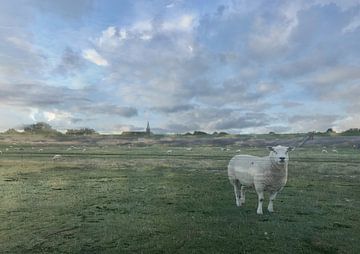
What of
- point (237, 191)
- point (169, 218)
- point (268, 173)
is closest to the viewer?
point (169, 218)

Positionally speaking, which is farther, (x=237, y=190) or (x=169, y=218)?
(x=237, y=190)

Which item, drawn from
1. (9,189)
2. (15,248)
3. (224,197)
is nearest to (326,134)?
(224,197)

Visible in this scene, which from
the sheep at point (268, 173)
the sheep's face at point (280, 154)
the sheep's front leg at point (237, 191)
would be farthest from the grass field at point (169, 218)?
the sheep's face at point (280, 154)

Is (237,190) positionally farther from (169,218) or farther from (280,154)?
(169,218)

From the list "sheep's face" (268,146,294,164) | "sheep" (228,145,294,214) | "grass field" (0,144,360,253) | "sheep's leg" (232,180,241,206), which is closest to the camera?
"grass field" (0,144,360,253)

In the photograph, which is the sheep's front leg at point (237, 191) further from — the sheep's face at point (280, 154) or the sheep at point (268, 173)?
the sheep's face at point (280, 154)

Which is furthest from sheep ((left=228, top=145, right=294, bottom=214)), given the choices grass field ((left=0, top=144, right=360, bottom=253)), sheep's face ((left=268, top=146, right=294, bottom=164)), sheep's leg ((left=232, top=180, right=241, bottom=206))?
grass field ((left=0, top=144, right=360, bottom=253))

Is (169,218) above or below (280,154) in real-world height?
below

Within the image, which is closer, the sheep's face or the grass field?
the grass field

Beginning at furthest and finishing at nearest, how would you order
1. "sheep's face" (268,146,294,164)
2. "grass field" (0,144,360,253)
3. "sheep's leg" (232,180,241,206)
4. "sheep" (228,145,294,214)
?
"sheep's leg" (232,180,241,206)
"sheep" (228,145,294,214)
"sheep's face" (268,146,294,164)
"grass field" (0,144,360,253)

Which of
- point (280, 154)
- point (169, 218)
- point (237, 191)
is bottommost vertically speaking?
point (169, 218)

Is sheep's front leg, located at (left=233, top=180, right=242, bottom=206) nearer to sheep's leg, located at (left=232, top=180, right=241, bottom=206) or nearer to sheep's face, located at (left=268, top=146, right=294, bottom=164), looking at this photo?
sheep's leg, located at (left=232, top=180, right=241, bottom=206)

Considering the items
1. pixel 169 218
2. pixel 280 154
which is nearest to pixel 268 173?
pixel 280 154

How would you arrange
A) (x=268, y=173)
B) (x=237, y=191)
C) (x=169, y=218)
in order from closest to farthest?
(x=169, y=218) → (x=268, y=173) → (x=237, y=191)
